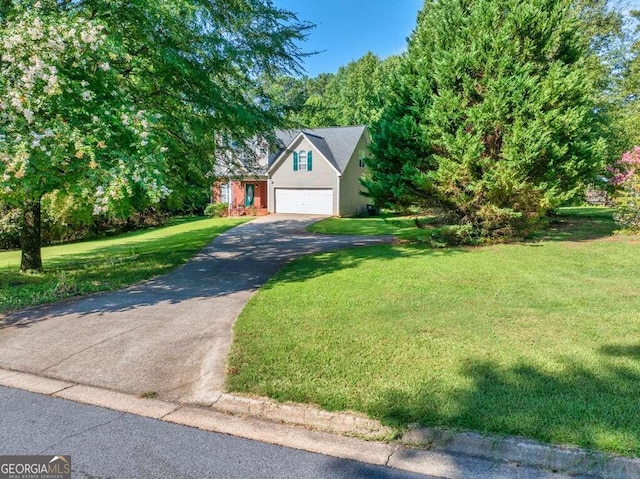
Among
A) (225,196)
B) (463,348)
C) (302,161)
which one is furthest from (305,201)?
(463,348)

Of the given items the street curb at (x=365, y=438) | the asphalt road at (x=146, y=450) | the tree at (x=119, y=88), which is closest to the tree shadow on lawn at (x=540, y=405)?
the street curb at (x=365, y=438)

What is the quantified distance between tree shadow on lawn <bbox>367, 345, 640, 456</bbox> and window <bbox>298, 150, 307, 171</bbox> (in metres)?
25.3

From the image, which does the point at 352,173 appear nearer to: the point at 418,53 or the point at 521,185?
the point at 418,53

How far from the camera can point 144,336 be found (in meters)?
5.84

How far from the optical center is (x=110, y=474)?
3037 mm

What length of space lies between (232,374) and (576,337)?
14.2 feet

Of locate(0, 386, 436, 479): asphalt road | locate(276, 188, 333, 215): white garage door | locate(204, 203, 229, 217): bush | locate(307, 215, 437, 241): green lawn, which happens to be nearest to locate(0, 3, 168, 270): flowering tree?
locate(0, 386, 436, 479): asphalt road

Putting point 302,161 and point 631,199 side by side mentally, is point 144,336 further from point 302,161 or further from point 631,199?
point 302,161

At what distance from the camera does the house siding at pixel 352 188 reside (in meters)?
28.2

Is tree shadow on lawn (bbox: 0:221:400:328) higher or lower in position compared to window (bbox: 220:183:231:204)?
lower

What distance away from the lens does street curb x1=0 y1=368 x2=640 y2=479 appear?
9.85ft

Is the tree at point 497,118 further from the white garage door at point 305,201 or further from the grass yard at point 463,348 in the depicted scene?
the white garage door at point 305,201

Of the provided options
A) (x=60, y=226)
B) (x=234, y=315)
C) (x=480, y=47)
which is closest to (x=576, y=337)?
(x=234, y=315)

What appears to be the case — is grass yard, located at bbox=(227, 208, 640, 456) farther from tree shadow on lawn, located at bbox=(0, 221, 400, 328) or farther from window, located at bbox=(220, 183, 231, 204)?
window, located at bbox=(220, 183, 231, 204)
